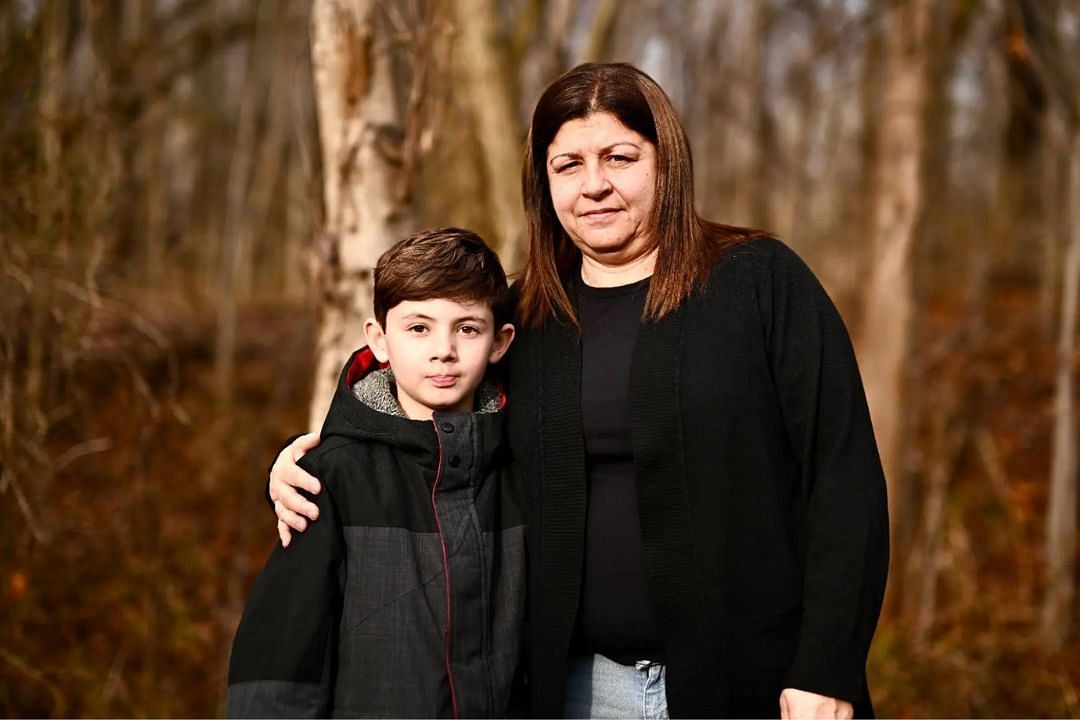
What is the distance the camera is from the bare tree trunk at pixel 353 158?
300 centimetres

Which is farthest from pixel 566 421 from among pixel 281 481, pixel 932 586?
pixel 932 586

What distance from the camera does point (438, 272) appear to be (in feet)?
6.95

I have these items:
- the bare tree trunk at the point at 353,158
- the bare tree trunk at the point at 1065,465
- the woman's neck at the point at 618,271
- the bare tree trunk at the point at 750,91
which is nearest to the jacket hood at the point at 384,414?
the woman's neck at the point at 618,271

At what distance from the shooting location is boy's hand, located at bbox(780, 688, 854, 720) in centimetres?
199

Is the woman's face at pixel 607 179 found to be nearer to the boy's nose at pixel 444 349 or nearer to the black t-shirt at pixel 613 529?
the black t-shirt at pixel 613 529

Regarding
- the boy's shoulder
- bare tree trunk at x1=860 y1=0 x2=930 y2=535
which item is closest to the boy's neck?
the boy's shoulder

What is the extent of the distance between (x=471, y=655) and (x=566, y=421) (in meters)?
0.55

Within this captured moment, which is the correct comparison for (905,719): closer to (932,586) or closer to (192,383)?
(932,586)

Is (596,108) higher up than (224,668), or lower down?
higher up

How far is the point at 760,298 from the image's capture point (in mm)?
2117

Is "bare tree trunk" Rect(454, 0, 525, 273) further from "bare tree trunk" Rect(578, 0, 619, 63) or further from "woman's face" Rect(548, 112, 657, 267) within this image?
"woman's face" Rect(548, 112, 657, 267)

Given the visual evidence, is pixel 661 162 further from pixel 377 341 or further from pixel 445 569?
pixel 445 569

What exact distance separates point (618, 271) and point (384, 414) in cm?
65

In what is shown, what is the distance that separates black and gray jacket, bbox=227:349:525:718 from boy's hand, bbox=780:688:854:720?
0.60 metres
